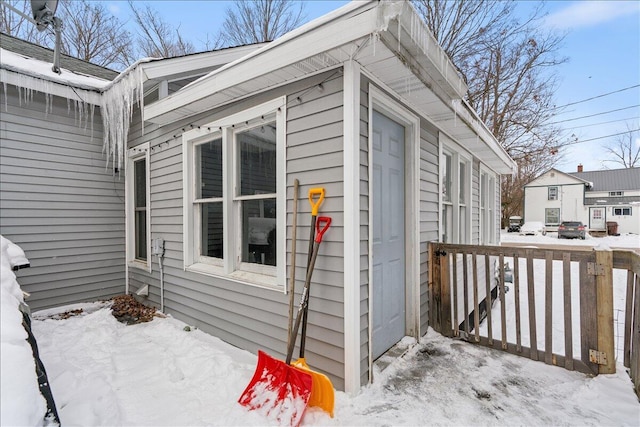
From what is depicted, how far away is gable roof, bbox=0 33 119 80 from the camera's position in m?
4.50

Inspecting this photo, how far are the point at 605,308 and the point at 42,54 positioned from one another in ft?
26.3

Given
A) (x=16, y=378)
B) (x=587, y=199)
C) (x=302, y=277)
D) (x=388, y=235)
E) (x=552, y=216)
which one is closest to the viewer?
(x=16, y=378)

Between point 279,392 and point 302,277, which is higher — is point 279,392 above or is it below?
below

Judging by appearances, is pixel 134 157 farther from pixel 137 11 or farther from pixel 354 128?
pixel 137 11

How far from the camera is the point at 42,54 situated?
189 inches

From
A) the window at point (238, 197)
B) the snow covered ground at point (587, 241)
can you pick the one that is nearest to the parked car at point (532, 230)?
the snow covered ground at point (587, 241)

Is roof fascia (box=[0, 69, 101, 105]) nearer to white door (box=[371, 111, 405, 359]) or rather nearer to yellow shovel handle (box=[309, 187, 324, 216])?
yellow shovel handle (box=[309, 187, 324, 216])

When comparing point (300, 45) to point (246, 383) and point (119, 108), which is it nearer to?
point (246, 383)

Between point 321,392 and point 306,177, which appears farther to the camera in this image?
point 306,177

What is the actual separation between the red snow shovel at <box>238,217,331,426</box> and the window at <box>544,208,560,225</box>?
2810 centimetres

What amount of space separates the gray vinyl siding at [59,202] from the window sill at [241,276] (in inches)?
77.8

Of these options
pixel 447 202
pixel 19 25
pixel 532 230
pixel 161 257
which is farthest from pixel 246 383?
pixel 532 230

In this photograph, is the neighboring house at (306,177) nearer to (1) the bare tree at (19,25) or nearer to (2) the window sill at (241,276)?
(2) the window sill at (241,276)

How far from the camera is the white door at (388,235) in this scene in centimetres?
270
